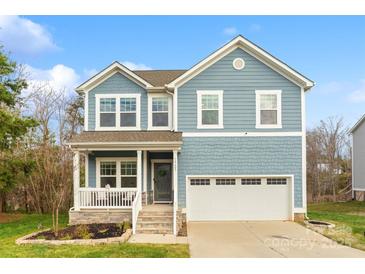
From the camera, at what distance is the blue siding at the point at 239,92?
52.5 ft

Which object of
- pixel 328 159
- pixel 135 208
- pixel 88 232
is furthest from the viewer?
pixel 328 159

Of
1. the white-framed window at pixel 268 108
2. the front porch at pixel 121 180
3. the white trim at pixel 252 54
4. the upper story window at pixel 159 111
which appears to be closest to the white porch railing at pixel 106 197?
the front porch at pixel 121 180

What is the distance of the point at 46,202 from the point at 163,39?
12217mm

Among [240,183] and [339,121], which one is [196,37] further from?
[339,121]

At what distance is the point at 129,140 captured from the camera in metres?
15.0

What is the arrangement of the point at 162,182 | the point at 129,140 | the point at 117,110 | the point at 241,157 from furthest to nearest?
the point at 162,182, the point at 117,110, the point at 241,157, the point at 129,140

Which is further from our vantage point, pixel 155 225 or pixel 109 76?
pixel 109 76

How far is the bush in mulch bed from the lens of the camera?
1183 centimetres

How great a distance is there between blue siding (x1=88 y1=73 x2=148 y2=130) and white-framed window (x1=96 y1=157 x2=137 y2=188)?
5.58 feet

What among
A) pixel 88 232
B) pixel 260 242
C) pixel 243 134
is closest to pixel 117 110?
pixel 243 134

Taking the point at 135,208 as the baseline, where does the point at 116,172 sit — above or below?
above

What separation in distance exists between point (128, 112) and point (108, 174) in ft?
9.07

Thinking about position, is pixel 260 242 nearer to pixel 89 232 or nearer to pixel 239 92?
pixel 89 232

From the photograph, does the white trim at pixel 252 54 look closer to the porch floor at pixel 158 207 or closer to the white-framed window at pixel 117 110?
the white-framed window at pixel 117 110
